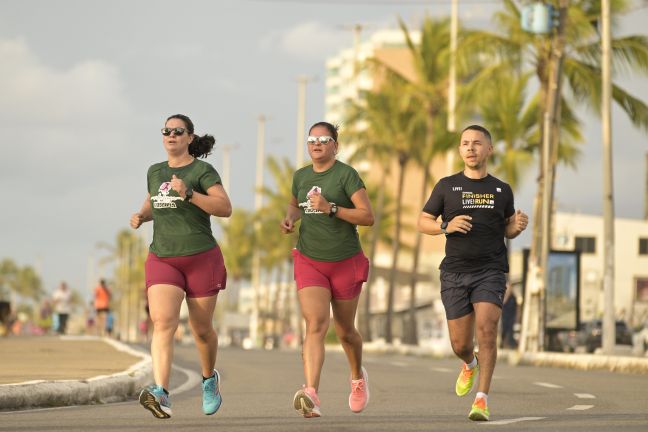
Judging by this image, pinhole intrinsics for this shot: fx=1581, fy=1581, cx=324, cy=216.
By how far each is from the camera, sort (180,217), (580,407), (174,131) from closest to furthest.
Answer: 1. (180,217)
2. (174,131)
3. (580,407)

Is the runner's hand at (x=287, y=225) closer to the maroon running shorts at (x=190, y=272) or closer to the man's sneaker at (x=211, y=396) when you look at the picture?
the maroon running shorts at (x=190, y=272)

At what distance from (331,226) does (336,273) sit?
1.09ft

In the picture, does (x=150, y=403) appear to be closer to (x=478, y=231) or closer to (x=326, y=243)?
(x=326, y=243)

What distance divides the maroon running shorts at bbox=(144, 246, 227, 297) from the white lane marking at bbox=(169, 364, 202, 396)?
4.76m

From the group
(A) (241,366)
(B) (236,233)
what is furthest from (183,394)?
(B) (236,233)

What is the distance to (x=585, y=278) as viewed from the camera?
319 ft

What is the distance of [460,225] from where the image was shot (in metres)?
10.9

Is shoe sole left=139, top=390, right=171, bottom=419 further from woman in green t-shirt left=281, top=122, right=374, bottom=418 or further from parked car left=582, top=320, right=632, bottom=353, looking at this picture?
parked car left=582, top=320, right=632, bottom=353

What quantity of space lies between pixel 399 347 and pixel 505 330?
5.76m

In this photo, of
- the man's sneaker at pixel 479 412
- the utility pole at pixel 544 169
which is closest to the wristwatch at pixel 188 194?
the man's sneaker at pixel 479 412

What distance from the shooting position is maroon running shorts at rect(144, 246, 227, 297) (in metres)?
10.6

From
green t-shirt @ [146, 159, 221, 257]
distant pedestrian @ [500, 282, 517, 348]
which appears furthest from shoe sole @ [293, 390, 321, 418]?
distant pedestrian @ [500, 282, 517, 348]

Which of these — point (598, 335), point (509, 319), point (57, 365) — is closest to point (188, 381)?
point (57, 365)

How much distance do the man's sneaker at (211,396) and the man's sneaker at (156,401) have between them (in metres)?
0.66
